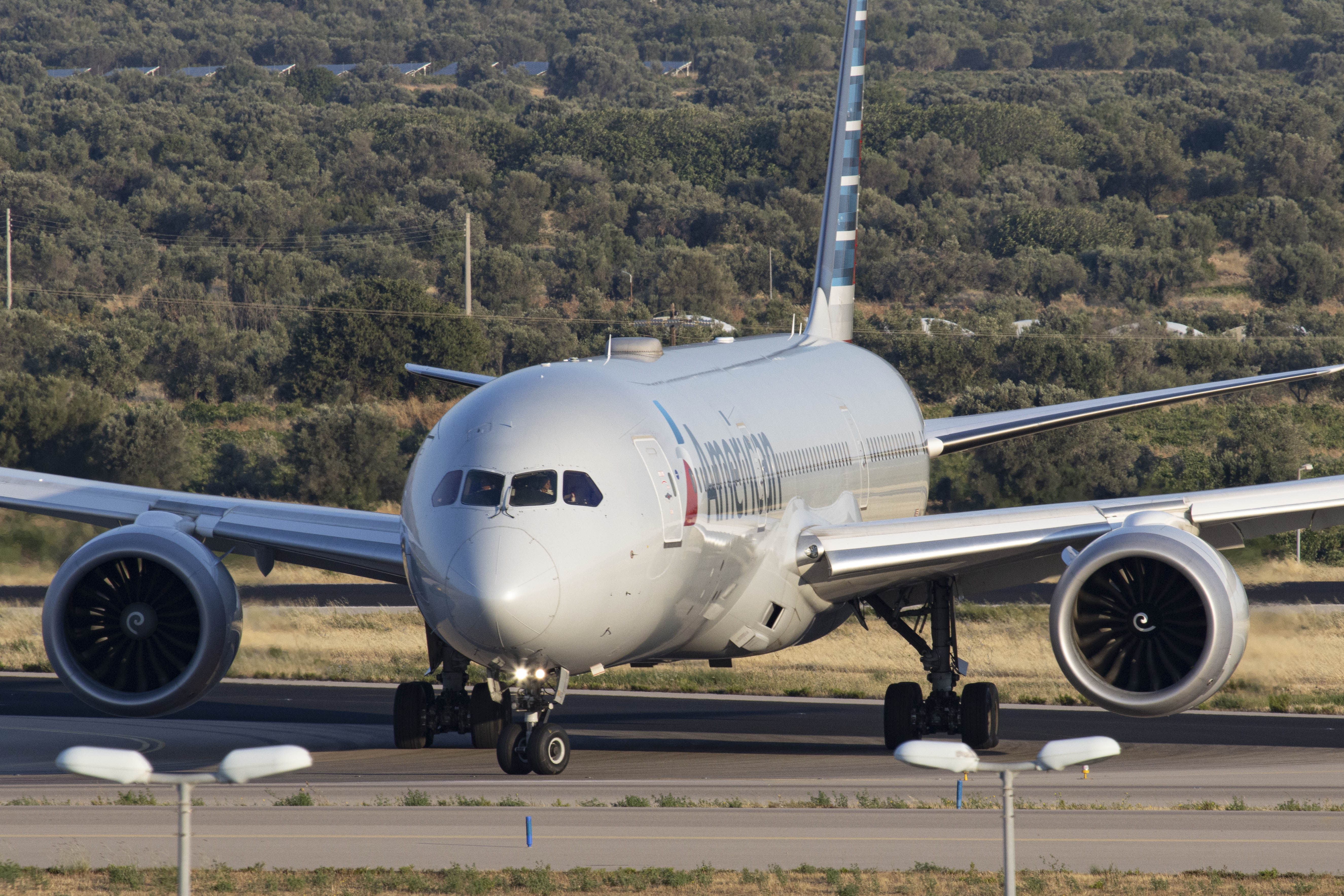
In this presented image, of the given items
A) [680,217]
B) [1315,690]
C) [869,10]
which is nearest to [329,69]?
[869,10]

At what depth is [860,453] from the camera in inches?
1022

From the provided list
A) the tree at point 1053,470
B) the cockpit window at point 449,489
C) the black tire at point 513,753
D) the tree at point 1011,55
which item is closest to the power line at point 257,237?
the tree at point 1053,470

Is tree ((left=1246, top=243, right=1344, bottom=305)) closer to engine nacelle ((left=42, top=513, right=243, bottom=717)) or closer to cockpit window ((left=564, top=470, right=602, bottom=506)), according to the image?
engine nacelle ((left=42, top=513, right=243, bottom=717))

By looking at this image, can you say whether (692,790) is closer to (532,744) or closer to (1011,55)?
(532,744)

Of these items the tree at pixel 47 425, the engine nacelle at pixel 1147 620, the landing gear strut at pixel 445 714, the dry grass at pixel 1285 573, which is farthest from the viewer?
the tree at pixel 47 425

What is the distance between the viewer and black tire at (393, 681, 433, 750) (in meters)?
23.3

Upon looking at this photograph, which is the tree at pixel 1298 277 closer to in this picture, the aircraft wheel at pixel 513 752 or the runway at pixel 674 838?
the runway at pixel 674 838

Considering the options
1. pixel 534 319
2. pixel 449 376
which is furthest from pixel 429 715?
pixel 534 319

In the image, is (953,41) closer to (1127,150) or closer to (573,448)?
(1127,150)

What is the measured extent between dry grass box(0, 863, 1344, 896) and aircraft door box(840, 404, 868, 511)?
1091cm

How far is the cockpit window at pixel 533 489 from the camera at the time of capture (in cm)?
1662

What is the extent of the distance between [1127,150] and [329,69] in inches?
3204

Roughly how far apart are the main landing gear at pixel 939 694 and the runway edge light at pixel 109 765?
14588mm

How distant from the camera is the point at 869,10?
623 feet
